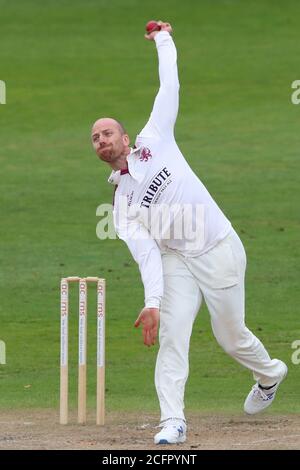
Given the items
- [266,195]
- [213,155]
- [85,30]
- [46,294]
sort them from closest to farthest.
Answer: [46,294]
[266,195]
[213,155]
[85,30]

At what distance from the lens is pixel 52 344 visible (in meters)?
13.8

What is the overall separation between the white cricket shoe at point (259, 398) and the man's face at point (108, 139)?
2113 millimetres

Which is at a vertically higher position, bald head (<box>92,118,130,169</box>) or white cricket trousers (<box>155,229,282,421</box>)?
bald head (<box>92,118,130,169</box>)

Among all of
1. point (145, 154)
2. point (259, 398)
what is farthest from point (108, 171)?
point (145, 154)

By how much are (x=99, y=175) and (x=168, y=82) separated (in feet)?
39.5

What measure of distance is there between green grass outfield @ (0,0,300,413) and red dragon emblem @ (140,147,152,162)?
2.33 meters

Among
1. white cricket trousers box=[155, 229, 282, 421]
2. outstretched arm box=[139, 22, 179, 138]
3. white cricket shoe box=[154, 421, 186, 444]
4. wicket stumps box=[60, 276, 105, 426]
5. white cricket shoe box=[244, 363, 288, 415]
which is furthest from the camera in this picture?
white cricket shoe box=[244, 363, 288, 415]

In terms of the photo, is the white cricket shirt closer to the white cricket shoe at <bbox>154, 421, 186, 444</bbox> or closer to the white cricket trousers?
the white cricket trousers

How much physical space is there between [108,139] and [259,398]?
230 centimetres

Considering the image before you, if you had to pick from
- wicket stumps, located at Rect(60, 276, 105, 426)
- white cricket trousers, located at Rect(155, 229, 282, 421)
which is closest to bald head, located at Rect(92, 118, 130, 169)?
white cricket trousers, located at Rect(155, 229, 282, 421)

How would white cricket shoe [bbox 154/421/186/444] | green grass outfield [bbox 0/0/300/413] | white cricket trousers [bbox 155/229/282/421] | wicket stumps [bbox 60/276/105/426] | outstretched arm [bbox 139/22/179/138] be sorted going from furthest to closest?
green grass outfield [bbox 0/0/300/413]
wicket stumps [bbox 60/276/105/426]
outstretched arm [bbox 139/22/179/138]
white cricket trousers [bbox 155/229/282/421]
white cricket shoe [bbox 154/421/186/444]

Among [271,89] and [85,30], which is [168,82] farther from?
[85,30]

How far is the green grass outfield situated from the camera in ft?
43.1

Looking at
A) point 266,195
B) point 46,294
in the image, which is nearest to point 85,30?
point 266,195
